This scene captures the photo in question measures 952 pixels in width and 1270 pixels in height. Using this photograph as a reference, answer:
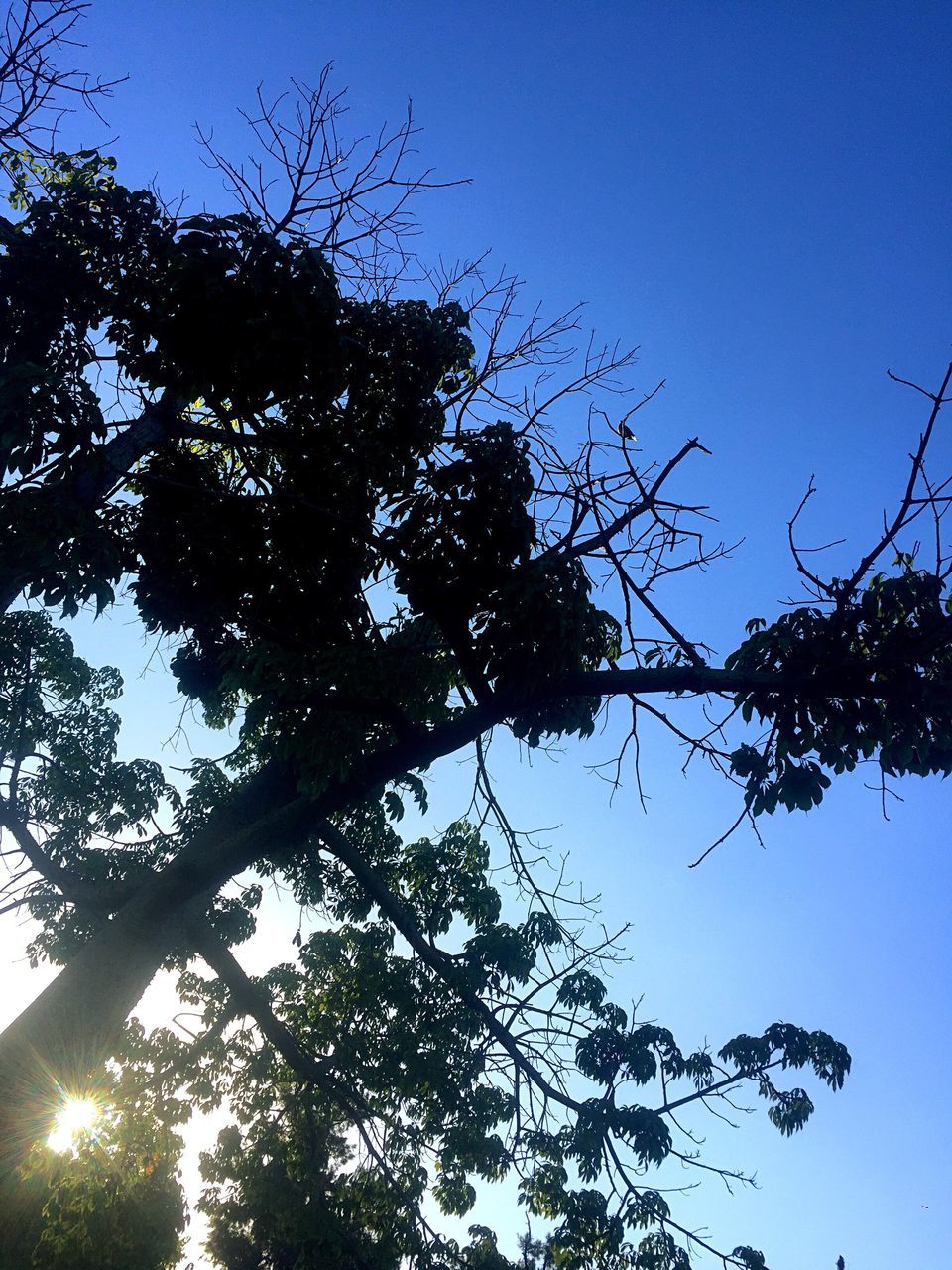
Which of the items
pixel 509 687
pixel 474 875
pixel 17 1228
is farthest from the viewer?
pixel 474 875


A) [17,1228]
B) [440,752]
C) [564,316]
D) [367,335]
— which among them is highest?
[564,316]

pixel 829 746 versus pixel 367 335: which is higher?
pixel 367 335

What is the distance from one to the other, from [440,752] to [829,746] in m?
2.13

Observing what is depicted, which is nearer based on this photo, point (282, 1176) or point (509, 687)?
point (509, 687)

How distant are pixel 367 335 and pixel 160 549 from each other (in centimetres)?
197

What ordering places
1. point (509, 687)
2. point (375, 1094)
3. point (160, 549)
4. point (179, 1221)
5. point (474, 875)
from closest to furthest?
point (509, 687)
point (160, 549)
point (375, 1094)
point (474, 875)
point (179, 1221)

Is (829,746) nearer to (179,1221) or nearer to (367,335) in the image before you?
(367,335)

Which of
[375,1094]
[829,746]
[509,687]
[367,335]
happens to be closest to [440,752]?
[509,687]

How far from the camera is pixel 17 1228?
4.73 metres

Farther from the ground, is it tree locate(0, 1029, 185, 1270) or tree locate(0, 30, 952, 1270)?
tree locate(0, 30, 952, 1270)

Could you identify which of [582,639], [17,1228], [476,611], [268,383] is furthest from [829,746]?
[17,1228]

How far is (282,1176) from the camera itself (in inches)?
336

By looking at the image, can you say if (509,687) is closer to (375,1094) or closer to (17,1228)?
(17,1228)

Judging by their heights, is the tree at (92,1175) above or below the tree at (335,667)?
below
